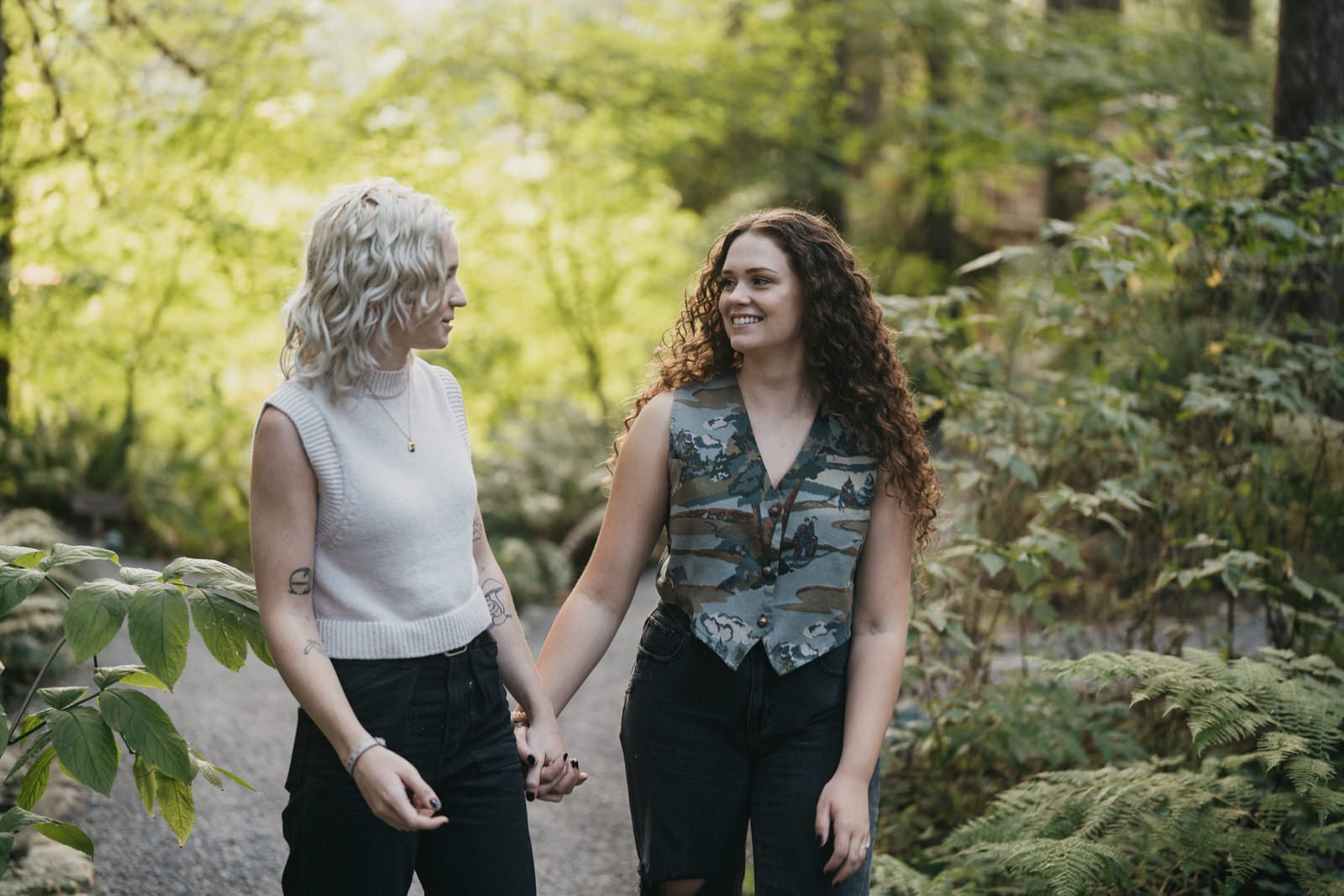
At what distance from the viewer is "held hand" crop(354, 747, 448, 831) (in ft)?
6.08

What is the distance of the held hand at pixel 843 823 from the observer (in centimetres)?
220

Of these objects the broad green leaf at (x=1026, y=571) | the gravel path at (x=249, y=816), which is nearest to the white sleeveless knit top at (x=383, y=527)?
the gravel path at (x=249, y=816)

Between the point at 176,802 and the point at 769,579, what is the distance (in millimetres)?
1181

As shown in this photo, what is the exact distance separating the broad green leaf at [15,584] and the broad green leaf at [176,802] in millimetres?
446

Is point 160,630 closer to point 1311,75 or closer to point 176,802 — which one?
point 176,802

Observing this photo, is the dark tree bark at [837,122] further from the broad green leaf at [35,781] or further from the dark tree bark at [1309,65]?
the broad green leaf at [35,781]

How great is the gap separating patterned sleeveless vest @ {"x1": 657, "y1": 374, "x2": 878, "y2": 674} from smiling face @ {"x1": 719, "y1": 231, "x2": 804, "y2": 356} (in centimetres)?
16

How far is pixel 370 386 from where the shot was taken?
A: 2066 millimetres

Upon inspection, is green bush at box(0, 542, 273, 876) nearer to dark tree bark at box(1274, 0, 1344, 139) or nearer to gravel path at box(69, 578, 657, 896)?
gravel path at box(69, 578, 657, 896)

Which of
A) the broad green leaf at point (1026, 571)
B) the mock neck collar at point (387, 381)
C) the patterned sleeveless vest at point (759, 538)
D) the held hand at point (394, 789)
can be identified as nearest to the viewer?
the held hand at point (394, 789)

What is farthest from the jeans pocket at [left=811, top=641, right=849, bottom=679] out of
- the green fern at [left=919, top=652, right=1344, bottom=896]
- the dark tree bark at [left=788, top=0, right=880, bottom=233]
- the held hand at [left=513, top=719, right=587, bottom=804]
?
the dark tree bark at [left=788, top=0, right=880, bottom=233]

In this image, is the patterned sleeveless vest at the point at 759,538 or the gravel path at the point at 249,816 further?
the gravel path at the point at 249,816

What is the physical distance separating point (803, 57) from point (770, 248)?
1022 cm

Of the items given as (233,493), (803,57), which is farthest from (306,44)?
(803,57)
